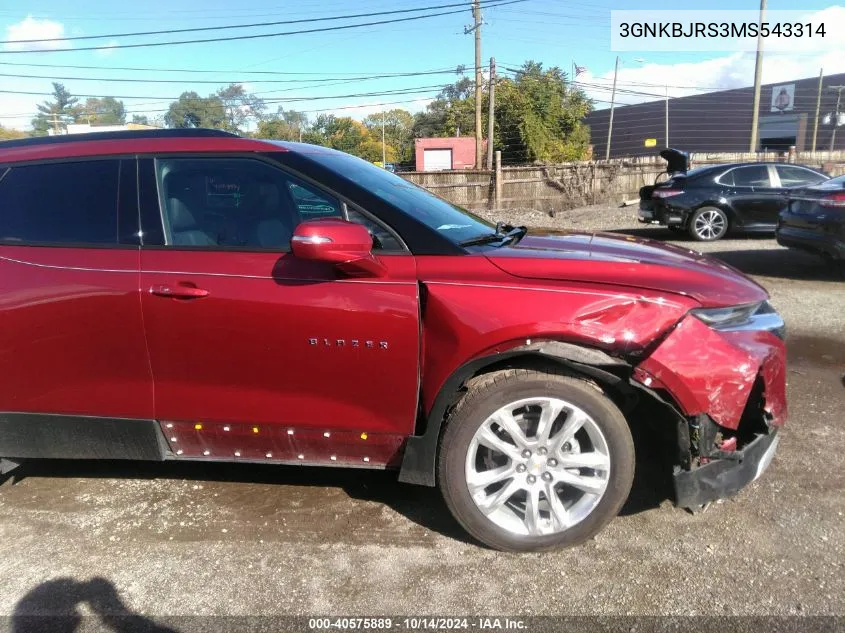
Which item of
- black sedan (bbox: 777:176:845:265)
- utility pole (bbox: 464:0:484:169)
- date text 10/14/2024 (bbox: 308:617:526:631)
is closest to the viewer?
date text 10/14/2024 (bbox: 308:617:526:631)

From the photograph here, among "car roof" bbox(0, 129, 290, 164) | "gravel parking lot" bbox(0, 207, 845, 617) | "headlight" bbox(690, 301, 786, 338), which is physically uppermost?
"car roof" bbox(0, 129, 290, 164)

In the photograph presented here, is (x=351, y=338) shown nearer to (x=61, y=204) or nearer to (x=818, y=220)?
(x=61, y=204)

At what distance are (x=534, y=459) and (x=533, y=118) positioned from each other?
124ft

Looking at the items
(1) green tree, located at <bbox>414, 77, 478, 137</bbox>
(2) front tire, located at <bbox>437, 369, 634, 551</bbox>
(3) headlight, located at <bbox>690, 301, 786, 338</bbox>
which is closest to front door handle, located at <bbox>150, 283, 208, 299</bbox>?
(2) front tire, located at <bbox>437, 369, 634, 551</bbox>

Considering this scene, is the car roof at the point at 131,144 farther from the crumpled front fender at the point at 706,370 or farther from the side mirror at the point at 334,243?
the crumpled front fender at the point at 706,370

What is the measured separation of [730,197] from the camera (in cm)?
1227

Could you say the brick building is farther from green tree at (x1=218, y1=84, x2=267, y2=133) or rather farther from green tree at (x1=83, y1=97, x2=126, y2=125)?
green tree at (x1=83, y1=97, x2=126, y2=125)

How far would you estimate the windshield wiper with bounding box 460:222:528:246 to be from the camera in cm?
311

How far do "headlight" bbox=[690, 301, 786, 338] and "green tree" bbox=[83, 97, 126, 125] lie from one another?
44.5 meters

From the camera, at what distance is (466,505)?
285 cm

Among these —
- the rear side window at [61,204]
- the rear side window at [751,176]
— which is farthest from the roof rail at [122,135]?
the rear side window at [751,176]

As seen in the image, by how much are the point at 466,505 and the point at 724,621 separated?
1055 mm

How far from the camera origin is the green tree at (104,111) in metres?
43.8

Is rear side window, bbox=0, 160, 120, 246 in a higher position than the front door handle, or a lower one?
higher
